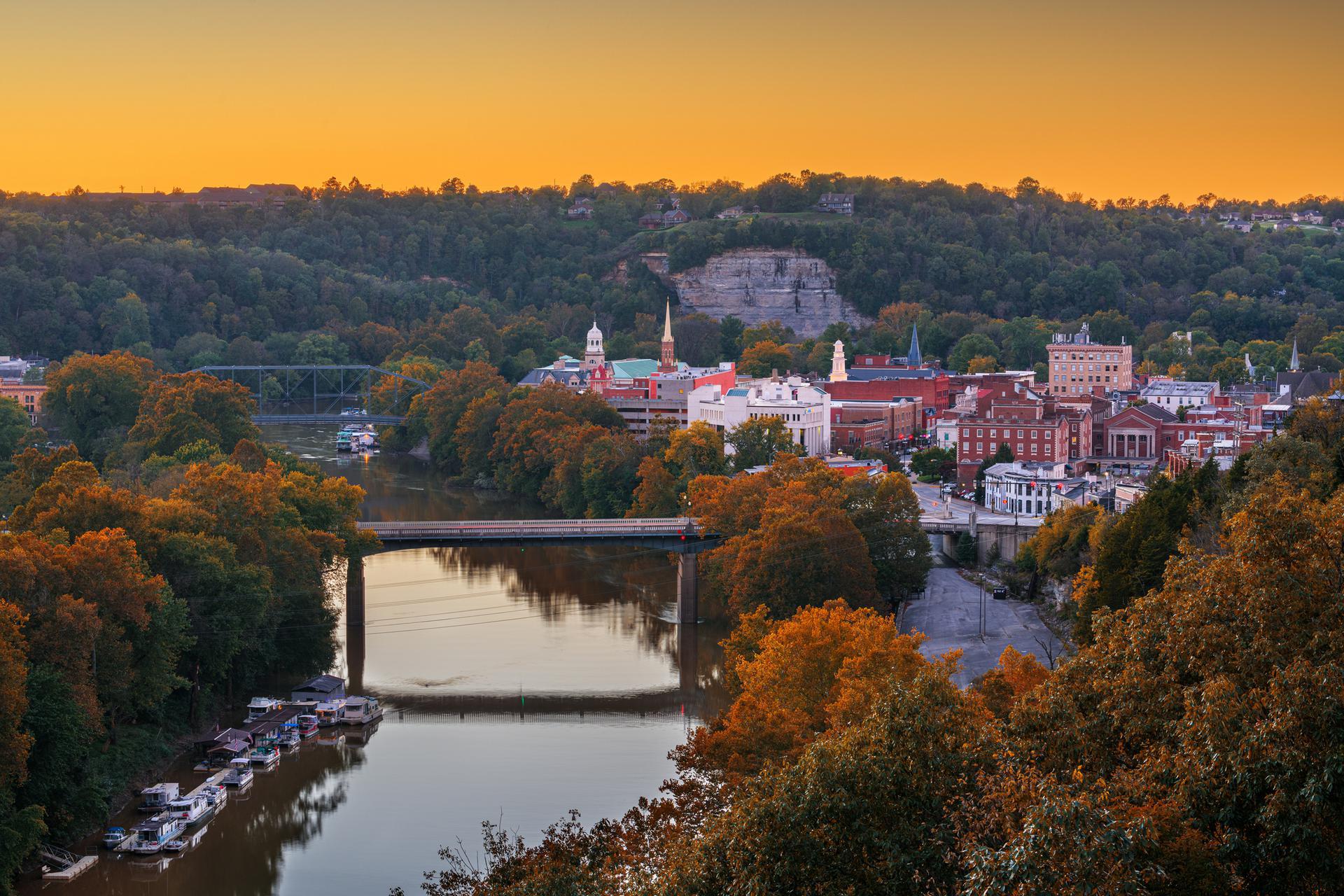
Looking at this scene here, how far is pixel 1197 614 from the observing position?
42.0 feet

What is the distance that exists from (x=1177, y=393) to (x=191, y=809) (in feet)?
172

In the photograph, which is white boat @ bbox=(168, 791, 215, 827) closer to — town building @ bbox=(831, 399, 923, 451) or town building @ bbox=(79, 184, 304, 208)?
town building @ bbox=(831, 399, 923, 451)

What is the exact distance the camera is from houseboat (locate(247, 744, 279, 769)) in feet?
79.7

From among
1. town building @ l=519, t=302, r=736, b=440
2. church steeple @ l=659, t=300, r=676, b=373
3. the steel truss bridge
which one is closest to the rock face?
church steeple @ l=659, t=300, r=676, b=373

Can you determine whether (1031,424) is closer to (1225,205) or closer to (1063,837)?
(1063,837)

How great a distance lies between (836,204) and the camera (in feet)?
447

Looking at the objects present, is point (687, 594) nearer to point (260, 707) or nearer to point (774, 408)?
point (260, 707)

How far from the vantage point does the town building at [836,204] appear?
135375mm

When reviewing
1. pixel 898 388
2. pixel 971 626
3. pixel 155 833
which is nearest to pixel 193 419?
pixel 971 626

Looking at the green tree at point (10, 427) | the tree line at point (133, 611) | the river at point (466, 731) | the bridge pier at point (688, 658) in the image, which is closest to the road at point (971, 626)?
the bridge pier at point (688, 658)

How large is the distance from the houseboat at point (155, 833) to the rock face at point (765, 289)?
9914 cm

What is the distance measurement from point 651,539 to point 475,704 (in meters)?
8.60

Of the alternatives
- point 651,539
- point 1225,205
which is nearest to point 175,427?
point 651,539

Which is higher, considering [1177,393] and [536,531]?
[1177,393]
